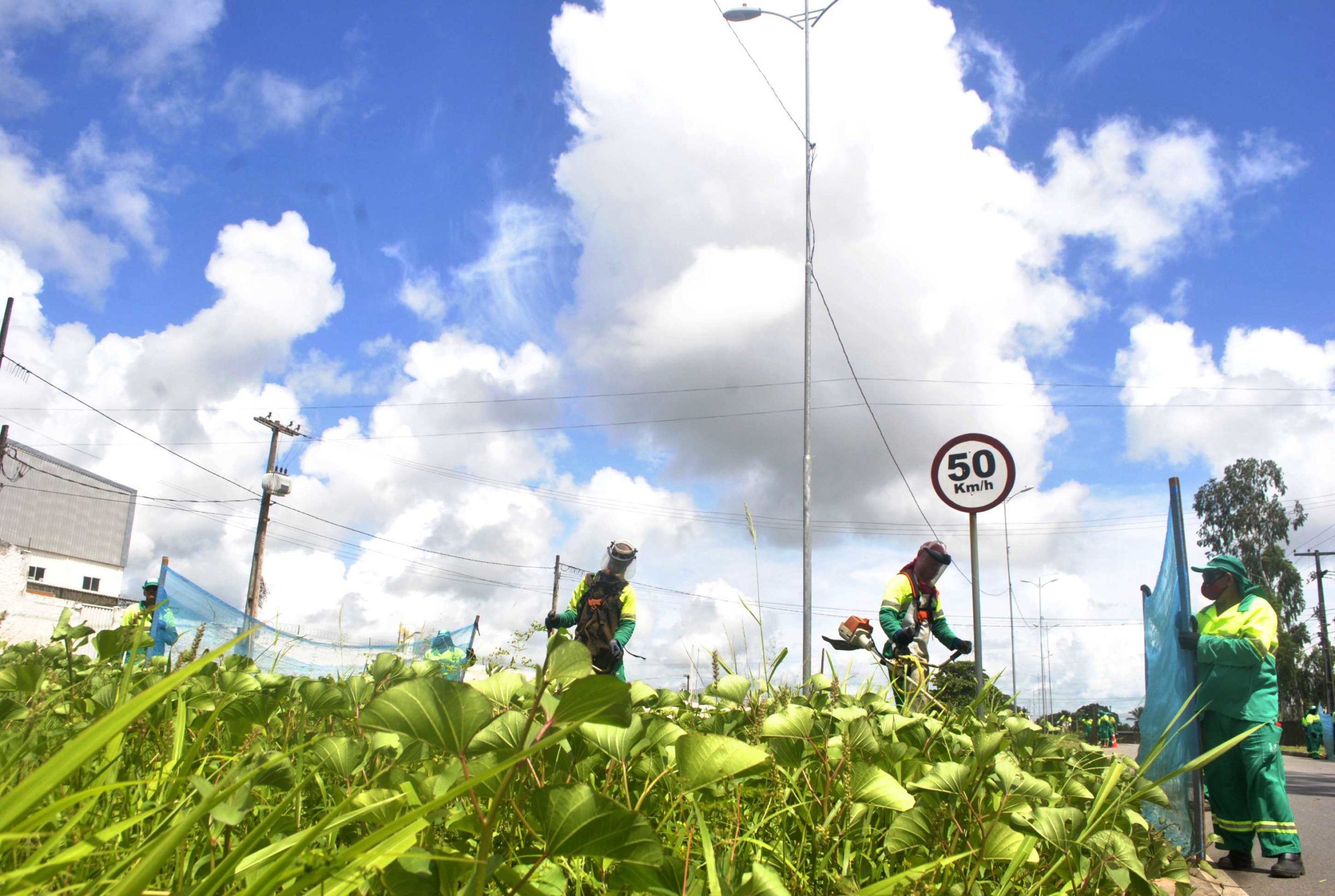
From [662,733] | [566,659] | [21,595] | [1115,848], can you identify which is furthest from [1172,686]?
[21,595]

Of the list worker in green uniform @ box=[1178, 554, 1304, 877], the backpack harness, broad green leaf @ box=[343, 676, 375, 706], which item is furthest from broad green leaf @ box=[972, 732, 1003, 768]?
the backpack harness

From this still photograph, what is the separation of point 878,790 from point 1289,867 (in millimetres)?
3925

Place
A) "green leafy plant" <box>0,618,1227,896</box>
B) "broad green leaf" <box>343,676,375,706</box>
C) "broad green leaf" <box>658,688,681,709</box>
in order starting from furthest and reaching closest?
"broad green leaf" <box>658,688,681,709</box>
"broad green leaf" <box>343,676,375,706</box>
"green leafy plant" <box>0,618,1227,896</box>

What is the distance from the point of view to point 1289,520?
123 ft

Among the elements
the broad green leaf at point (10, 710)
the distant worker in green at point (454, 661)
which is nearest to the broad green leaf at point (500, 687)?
the broad green leaf at point (10, 710)

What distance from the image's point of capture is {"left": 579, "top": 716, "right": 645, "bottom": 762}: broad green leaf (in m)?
1.01

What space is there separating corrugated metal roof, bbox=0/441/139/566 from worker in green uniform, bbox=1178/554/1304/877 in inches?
2140

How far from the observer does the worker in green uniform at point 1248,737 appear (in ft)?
A: 12.3

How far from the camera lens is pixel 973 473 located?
15.7 ft

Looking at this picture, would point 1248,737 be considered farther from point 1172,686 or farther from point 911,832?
point 911,832

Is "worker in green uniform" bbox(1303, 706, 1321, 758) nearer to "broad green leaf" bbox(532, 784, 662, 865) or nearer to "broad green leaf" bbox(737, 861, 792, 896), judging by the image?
"broad green leaf" bbox(737, 861, 792, 896)

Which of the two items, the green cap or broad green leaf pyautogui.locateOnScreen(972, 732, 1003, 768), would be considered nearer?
broad green leaf pyautogui.locateOnScreen(972, 732, 1003, 768)

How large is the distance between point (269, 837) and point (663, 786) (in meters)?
0.62

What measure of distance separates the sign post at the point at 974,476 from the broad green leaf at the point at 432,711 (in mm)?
4056
